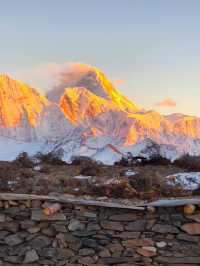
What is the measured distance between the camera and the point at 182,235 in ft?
23.7

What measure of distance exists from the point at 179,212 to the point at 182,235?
13.4 inches

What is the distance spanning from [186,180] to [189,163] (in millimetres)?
2448

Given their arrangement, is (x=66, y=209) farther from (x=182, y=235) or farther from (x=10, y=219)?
(x=182, y=235)

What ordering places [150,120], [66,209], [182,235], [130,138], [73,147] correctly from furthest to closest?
1. [150,120]
2. [130,138]
3. [73,147]
4. [66,209]
5. [182,235]

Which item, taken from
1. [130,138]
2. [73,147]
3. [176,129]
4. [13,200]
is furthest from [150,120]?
[13,200]

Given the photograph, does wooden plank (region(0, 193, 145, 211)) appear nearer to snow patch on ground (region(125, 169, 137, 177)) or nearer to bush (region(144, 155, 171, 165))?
snow patch on ground (region(125, 169, 137, 177))

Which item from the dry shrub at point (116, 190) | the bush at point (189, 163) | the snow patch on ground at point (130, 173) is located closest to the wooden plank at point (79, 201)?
the dry shrub at point (116, 190)

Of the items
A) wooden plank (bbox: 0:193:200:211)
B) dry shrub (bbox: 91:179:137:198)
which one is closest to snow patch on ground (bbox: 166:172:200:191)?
dry shrub (bbox: 91:179:137:198)

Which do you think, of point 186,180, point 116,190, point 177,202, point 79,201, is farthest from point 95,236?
point 186,180

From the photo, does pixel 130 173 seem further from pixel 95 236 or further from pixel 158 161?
pixel 95 236

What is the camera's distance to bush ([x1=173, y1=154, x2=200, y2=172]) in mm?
13029

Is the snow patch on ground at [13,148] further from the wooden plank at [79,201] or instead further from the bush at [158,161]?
the wooden plank at [79,201]

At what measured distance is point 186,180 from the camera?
36.4ft

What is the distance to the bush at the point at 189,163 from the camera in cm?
1303
